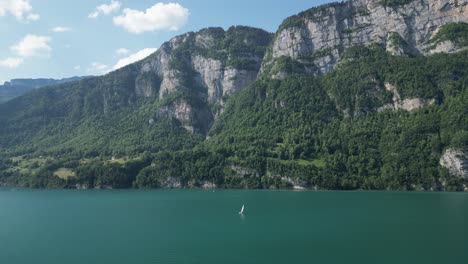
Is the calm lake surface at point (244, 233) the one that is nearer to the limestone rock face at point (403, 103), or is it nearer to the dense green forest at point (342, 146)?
the dense green forest at point (342, 146)

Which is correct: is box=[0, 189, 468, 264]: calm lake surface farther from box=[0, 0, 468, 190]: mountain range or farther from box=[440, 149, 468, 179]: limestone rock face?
box=[0, 0, 468, 190]: mountain range

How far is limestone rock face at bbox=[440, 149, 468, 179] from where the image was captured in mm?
123250

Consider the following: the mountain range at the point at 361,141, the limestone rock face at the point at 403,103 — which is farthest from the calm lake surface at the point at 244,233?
the limestone rock face at the point at 403,103

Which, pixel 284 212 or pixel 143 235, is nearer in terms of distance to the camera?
pixel 143 235

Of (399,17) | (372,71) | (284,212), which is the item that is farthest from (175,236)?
(399,17)

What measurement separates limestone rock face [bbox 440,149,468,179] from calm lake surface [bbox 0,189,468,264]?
33.8 m

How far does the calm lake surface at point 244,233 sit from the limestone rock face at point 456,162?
111ft

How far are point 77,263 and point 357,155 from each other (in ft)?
396

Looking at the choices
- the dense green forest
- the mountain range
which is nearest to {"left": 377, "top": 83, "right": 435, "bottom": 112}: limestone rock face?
the mountain range

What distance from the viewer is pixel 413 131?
469ft

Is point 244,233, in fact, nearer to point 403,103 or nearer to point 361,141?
point 361,141

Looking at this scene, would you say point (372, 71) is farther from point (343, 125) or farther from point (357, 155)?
point (357, 155)

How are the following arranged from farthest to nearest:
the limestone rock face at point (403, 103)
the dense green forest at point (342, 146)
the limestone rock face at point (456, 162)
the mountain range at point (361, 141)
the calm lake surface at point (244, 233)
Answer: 1. the limestone rock face at point (403, 103)
2. the dense green forest at point (342, 146)
3. the mountain range at point (361, 141)
4. the limestone rock face at point (456, 162)
5. the calm lake surface at point (244, 233)

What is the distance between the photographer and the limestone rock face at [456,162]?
12325 centimetres
